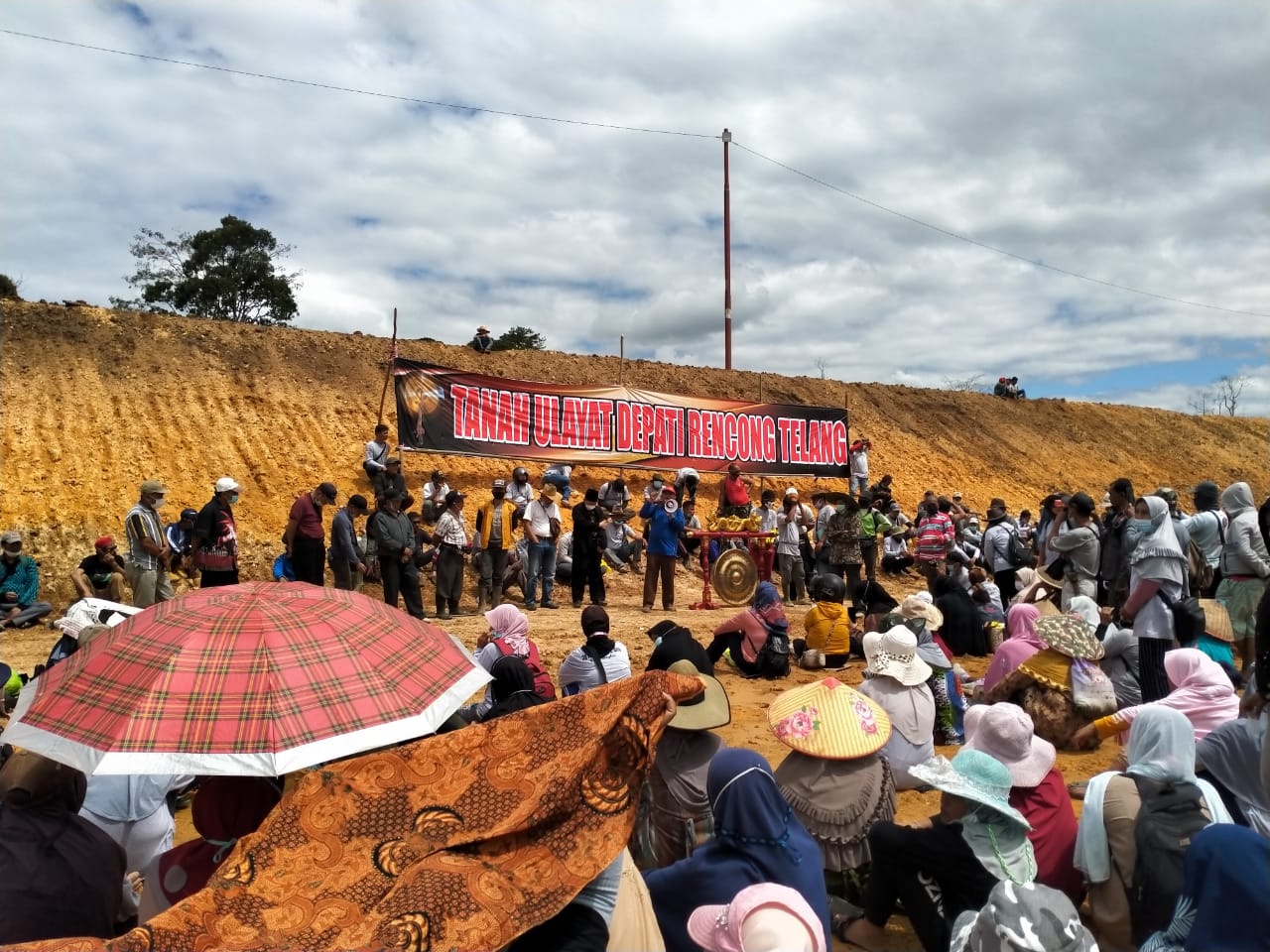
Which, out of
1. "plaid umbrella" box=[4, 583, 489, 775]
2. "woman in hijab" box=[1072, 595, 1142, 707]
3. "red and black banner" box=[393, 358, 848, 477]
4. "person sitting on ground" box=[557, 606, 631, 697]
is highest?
"red and black banner" box=[393, 358, 848, 477]

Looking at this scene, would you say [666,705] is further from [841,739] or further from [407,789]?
[841,739]

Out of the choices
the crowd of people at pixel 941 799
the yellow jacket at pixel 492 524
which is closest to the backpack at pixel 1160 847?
the crowd of people at pixel 941 799

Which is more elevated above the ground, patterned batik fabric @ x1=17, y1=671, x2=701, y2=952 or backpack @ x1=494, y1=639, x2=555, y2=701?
patterned batik fabric @ x1=17, y1=671, x2=701, y2=952

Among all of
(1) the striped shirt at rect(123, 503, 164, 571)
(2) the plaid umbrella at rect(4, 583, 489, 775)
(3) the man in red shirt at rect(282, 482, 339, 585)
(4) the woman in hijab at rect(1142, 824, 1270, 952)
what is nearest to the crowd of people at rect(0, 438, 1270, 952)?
(4) the woman in hijab at rect(1142, 824, 1270, 952)

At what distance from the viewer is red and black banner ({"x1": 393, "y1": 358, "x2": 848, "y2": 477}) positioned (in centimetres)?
1622

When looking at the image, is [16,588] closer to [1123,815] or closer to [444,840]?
[444,840]

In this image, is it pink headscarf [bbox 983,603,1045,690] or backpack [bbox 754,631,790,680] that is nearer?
pink headscarf [bbox 983,603,1045,690]

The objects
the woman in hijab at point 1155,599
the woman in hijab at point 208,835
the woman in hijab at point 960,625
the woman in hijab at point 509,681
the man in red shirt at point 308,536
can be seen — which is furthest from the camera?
the man in red shirt at point 308,536

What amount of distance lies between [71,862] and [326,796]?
1.08 metres

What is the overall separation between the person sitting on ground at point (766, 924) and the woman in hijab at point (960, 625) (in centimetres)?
758

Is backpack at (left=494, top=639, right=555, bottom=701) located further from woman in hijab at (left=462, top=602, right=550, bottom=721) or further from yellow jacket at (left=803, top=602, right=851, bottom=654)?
yellow jacket at (left=803, top=602, right=851, bottom=654)

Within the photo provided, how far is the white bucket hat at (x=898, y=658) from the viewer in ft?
17.1

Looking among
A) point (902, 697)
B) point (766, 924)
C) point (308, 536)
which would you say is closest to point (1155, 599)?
point (902, 697)

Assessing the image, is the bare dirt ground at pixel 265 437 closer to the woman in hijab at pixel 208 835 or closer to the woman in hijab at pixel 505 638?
the woman in hijab at pixel 505 638
